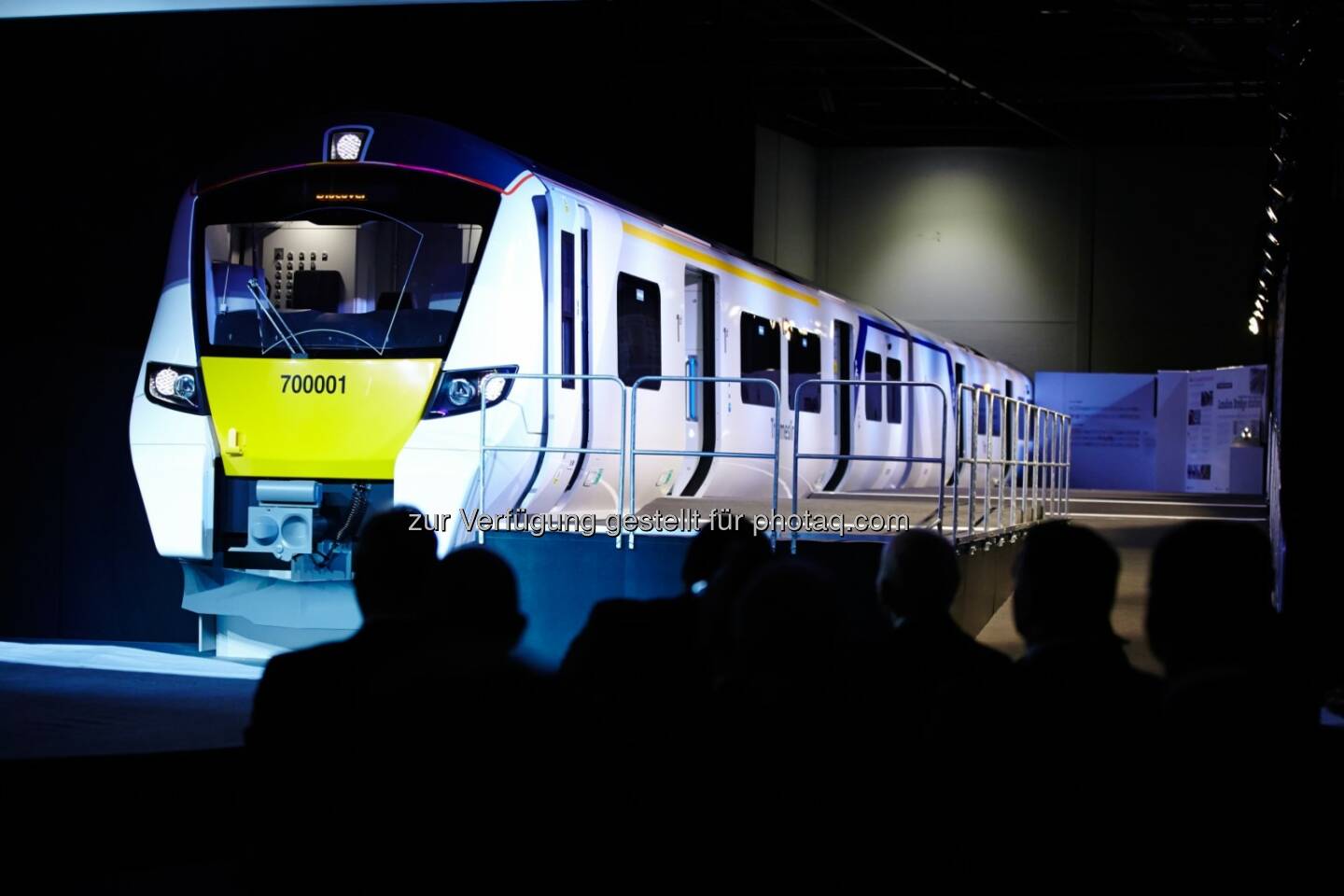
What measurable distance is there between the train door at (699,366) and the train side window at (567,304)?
1953 millimetres

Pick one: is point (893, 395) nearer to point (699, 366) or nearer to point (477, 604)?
point (699, 366)

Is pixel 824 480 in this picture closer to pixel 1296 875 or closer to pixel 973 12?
pixel 973 12

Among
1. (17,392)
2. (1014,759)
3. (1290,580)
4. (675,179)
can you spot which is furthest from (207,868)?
(675,179)

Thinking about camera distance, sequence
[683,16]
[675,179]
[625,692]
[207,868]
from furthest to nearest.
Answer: [683,16] < [675,179] < [207,868] < [625,692]

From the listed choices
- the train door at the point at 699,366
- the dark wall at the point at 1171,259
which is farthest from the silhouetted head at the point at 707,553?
the dark wall at the point at 1171,259

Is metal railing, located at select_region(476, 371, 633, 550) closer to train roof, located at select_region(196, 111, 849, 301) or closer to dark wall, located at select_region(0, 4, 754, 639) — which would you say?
train roof, located at select_region(196, 111, 849, 301)

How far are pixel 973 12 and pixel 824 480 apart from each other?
6575mm

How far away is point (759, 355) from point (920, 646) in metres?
8.62

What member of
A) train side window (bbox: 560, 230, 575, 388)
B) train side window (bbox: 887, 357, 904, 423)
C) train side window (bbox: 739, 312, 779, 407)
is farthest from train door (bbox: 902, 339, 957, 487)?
train side window (bbox: 560, 230, 575, 388)

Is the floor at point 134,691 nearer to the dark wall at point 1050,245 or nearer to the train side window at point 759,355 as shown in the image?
the train side window at point 759,355

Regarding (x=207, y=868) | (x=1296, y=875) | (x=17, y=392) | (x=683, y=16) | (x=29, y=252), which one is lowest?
(x=207, y=868)

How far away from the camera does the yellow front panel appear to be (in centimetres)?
830

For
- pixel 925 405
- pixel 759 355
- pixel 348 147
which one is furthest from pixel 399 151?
pixel 925 405

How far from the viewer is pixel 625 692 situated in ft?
12.0
